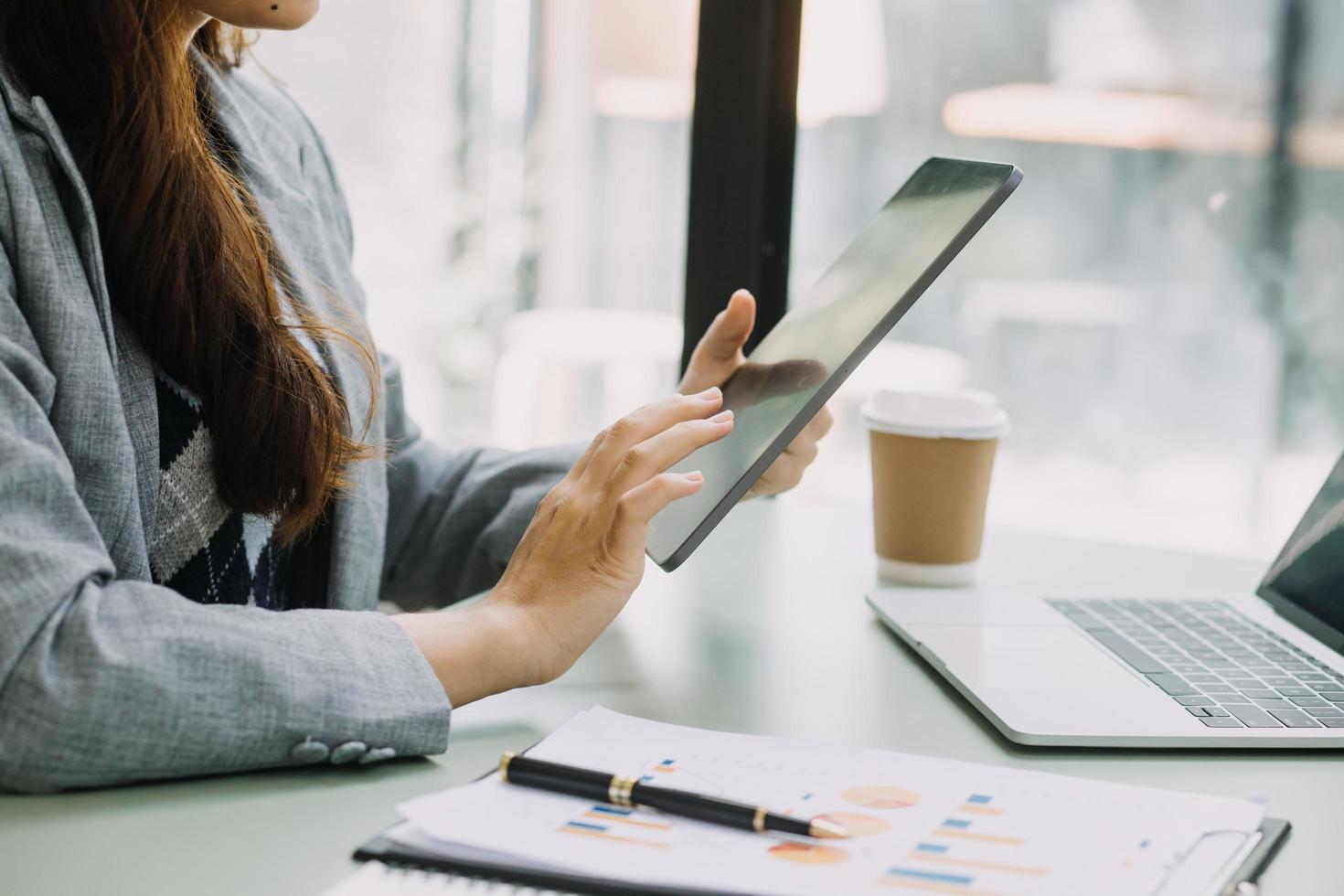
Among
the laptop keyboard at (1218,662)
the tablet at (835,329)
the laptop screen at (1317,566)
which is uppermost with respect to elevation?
the tablet at (835,329)

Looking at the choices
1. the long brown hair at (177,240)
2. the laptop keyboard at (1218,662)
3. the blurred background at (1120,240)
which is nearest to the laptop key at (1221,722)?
the laptop keyboard at (1218,662)

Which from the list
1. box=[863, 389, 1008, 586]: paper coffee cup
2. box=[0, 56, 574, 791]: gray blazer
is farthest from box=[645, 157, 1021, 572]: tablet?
box=[0, 56, 574, 791]: gray blazer

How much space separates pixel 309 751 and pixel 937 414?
2.06 feet

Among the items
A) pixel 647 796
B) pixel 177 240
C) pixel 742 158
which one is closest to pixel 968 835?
pixel 647 796

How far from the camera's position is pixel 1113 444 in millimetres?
2240

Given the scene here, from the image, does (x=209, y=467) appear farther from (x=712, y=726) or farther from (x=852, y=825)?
(x=852, y=825)

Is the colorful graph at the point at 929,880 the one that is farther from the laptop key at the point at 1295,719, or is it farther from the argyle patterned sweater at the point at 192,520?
the argyle patterned sweater at the point at 192,520

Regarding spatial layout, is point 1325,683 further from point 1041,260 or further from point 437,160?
point 437,160

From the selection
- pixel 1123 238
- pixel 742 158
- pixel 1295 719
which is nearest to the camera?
pixel 1295 719

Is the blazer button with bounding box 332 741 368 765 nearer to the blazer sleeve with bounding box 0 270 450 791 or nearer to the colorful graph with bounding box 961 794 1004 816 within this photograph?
the blazer sleeve with bounding box 0 270 450 791

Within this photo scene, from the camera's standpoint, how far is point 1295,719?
70cm

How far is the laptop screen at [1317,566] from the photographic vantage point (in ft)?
2.77

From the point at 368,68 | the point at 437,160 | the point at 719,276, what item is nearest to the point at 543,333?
the point at 437,160

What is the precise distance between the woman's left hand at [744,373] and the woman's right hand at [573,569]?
8.0 inches
